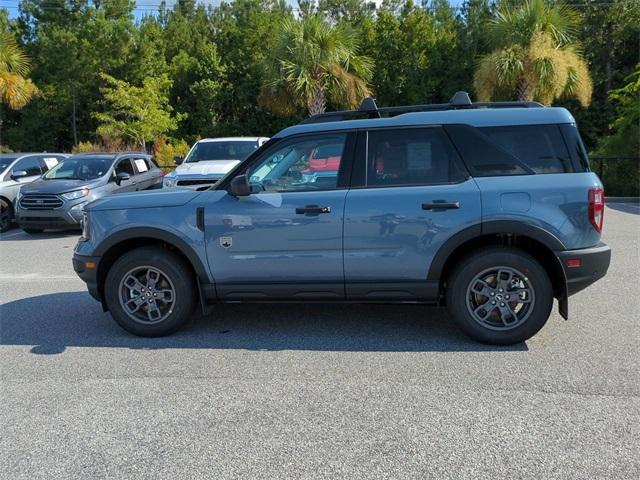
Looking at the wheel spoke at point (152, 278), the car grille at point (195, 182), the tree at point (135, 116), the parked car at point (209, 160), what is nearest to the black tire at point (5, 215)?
the parked car at point (209, 160)

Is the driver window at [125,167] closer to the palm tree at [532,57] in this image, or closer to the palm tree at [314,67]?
the palm tree at [314,67]

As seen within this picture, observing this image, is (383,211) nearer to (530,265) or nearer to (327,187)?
(327,187)

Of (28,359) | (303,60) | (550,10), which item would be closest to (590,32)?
(550,10)

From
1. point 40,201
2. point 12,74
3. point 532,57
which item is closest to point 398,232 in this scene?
point 40,201

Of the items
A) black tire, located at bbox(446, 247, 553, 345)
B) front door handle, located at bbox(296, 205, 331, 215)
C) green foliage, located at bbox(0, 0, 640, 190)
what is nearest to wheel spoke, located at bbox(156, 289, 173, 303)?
front door handle, located at bbox(296, 205, 331, 215)

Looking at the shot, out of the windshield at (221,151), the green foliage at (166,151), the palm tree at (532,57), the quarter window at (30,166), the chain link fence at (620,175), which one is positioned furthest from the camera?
the green foliage at (166,151)

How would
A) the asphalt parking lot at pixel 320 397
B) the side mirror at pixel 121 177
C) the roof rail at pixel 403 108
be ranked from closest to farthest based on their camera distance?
the asphalt parking lot at pixel 320 397, the roof rail at pixel 403 108, the side mirror at pixel 121 177

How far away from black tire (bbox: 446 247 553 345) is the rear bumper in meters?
0.16

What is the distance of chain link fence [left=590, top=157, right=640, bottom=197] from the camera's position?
16.7m

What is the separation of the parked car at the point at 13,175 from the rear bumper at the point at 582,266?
37.8ft

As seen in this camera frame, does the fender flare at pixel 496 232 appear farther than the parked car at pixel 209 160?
No

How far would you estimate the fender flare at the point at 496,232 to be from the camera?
4469mm

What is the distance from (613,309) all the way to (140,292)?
453 centimetres

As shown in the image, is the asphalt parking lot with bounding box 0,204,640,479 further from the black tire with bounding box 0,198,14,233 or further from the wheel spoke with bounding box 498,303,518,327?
the black tire with bounding box 0,198,14,233
